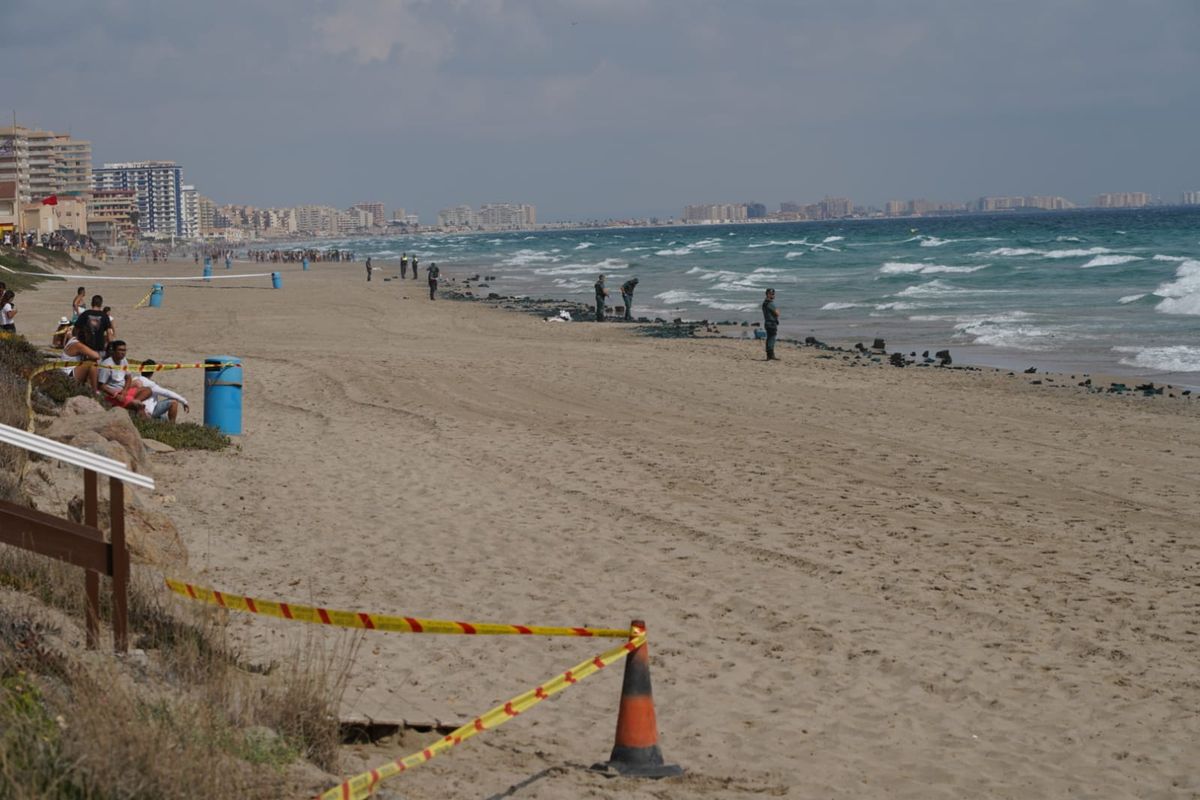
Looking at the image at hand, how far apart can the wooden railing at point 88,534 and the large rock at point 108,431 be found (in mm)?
4730

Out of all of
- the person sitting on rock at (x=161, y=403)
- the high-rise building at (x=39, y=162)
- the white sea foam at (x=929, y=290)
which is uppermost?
the high-rise building at (x=39, y=162)

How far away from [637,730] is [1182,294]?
119 feet

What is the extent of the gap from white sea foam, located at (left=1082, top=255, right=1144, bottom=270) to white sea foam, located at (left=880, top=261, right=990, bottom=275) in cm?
435

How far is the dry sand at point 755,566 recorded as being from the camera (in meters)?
6.28

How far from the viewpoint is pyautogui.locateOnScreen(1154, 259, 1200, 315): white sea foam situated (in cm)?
3491

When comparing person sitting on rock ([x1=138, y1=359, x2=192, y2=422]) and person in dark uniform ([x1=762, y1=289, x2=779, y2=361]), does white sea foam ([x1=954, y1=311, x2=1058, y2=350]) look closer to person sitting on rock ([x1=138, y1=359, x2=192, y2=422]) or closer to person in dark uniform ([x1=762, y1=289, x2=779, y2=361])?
person in dark uniform ([x1=762, y1=289, x2=779, y2=361])

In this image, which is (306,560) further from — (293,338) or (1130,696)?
(293,338)

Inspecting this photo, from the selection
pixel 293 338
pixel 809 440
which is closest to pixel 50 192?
pixel 293 338

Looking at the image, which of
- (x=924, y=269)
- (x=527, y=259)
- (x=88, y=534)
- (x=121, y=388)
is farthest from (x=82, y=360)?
(x=527, y=259)

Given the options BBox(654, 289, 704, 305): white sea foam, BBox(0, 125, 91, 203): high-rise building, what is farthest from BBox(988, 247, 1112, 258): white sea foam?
BBox(0, 125, 91, 203): high-rise building

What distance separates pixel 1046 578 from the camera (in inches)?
373

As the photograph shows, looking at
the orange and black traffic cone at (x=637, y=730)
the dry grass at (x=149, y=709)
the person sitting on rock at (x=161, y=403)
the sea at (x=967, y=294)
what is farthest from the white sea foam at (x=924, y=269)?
the dry grass at (x=149, y=709)

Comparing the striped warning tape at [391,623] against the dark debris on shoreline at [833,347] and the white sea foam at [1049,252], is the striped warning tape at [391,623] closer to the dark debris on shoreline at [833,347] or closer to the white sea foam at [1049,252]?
the dark debris on shoreline at [833,347]

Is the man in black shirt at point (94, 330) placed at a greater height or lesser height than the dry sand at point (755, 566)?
greater
